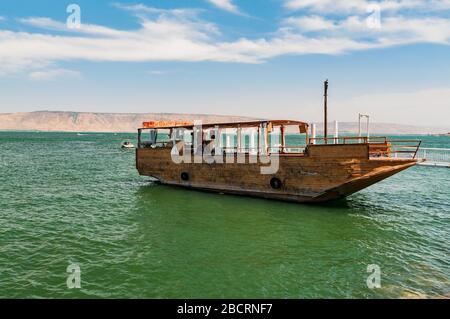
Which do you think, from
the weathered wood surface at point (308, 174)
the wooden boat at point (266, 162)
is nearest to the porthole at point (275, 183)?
the wooden boat at point (266, 162)

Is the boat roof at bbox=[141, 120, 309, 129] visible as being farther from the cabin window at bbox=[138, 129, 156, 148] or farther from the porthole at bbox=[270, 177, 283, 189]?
the porthole at bbox=[270, 177, 283, 189]

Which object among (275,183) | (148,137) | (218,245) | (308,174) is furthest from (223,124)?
(218,245)

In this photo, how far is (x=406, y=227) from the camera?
46.7ft

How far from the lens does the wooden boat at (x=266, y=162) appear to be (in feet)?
52.7

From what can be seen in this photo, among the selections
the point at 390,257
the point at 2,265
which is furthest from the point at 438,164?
the point at 2,265

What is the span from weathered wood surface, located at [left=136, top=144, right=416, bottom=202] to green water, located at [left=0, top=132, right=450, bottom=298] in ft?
2.77

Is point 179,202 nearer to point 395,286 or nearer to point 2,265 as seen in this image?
point 2,265

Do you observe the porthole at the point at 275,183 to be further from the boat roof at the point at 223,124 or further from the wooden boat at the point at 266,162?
the boat roof at the point at 223,124

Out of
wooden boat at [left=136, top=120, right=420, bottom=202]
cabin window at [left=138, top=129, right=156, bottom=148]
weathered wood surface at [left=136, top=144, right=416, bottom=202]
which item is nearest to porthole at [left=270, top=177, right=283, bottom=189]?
wooden boat at [left=136, top=120, right=420, bottom=202]

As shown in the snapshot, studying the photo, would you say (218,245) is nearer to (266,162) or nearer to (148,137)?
(266,162)

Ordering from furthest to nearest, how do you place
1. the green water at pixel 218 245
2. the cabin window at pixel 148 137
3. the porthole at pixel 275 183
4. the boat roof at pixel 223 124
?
the cabin window at pixel 148 137 → the boat roof at pixel 223 124 → the porthole at pixel 275 183 → the green water at pixel 218 245

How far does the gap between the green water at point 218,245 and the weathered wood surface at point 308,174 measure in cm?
84

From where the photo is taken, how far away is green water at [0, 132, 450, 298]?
29.0 feet
